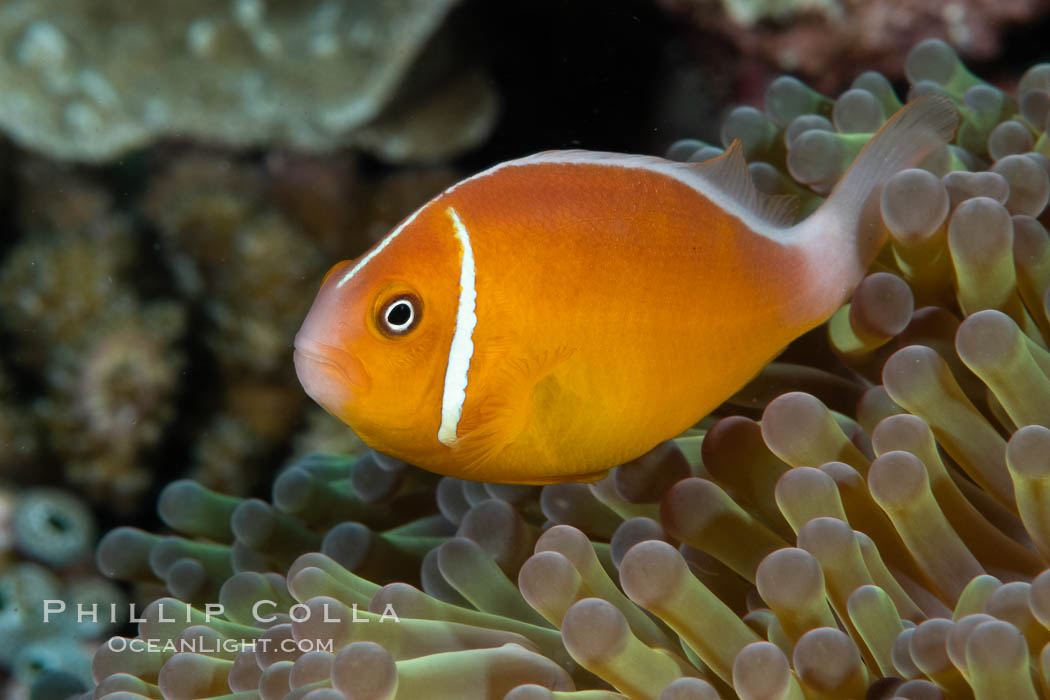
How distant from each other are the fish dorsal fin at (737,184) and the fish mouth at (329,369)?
541 mm

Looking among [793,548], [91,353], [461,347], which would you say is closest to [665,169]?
[461,347]

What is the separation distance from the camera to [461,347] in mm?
1171

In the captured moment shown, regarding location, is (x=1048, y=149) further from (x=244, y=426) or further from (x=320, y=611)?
(x=244, y=426)

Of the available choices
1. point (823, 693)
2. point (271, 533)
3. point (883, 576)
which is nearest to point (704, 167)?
point (883, 576)

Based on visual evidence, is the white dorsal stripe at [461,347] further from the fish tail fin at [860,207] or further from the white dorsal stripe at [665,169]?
the fish tail fin at [860,207]

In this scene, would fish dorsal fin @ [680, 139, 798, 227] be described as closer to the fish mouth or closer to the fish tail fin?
the fish tail fin

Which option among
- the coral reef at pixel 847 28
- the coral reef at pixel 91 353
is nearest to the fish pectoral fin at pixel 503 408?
the coral reef at pixel 847 28


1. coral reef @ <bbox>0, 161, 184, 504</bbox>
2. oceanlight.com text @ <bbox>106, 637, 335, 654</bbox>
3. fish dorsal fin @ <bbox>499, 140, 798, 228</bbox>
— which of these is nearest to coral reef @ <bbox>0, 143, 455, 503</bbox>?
coral reef @ <bbox>0, 161, 184, 504</bbox>

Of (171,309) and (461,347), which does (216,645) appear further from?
(171,309)

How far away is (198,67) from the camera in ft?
10.7

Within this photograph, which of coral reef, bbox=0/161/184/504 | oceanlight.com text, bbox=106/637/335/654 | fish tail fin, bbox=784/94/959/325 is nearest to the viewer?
oceanlight.com text, bbox=106/637/335/654

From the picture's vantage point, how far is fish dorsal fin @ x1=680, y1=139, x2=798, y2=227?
1.33 m

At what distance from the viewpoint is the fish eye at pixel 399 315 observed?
1.14 metres

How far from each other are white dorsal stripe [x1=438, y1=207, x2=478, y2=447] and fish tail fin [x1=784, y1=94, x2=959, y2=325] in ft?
1.58
